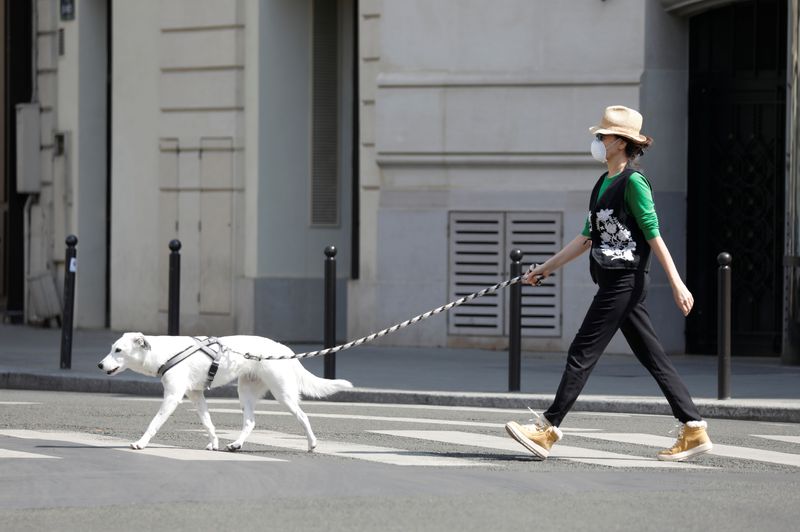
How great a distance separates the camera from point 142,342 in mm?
9680

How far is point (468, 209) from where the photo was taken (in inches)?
735

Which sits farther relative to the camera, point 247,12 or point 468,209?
point 247,12

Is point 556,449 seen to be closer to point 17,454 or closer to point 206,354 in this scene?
point 206,354

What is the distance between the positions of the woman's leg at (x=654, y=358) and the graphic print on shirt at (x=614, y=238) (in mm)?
304

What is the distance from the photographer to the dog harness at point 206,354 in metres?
9.65

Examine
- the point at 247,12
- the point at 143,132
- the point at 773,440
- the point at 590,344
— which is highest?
the point at 247,12

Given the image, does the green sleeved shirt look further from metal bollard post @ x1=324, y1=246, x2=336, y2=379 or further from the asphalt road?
metal bollard post @ x1=324, y1=246, x2=336, y2=379

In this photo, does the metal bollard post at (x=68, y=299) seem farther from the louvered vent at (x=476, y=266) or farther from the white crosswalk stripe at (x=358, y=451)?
the white crosswalk stripe at (x=358, y=451)

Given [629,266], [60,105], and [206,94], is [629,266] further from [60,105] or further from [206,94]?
[60,105]

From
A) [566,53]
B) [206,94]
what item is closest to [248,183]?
[206,94]

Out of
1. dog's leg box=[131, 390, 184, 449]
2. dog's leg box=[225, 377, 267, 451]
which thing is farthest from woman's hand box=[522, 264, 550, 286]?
dog's leg box=[131, 390, 184, 449]

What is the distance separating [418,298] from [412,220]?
840mm

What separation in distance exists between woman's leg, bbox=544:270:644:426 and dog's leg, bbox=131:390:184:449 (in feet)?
6.71

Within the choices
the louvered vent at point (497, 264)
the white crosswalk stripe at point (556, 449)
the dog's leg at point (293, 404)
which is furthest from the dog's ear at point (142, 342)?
the louvered vent at point (497, 264)
